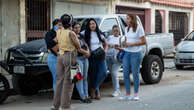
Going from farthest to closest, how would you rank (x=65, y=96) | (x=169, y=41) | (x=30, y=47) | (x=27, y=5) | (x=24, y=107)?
(x=27, y=5) < (x=169, y=41) < (x=30, y=47) < (x=24, y=107) < (x=65, y=96)

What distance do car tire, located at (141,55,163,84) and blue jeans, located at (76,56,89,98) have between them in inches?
99.8

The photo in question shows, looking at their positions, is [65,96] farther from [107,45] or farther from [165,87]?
[165,87]

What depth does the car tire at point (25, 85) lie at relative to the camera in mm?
8633

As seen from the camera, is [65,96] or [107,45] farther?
[107,45]

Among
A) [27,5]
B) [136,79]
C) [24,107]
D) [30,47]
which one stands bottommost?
[24,107]

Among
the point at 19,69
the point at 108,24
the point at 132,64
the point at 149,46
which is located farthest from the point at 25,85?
the point at 149,46

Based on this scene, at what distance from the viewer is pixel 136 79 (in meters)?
7.83

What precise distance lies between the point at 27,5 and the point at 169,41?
6.49 meters

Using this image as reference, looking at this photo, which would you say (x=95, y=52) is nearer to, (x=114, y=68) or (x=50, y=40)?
(x=114, y=68)

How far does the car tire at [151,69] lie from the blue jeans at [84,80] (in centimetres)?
254

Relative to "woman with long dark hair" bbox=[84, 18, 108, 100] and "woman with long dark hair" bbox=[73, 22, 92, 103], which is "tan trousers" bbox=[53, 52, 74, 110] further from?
"woman with long dark hair" bbox=[84, 18, 108, 100]

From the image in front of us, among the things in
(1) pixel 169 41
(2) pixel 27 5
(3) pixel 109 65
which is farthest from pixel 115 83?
(2) pixel 27 5

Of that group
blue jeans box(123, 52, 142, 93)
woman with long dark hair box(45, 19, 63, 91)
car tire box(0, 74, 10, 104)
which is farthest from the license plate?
blue jeans box(123, 52, 142, 93)

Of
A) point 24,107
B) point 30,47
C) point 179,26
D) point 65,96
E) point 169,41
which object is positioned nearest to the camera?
point 65,96
